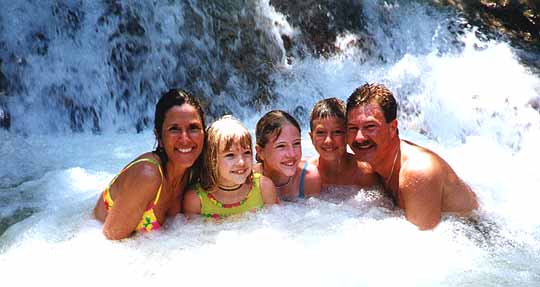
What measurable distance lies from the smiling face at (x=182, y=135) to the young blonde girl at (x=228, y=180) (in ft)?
0.43

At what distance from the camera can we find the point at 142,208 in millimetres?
3473

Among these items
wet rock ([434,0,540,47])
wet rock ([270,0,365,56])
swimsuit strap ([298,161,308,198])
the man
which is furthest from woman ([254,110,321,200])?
wet rock ([434,0,540,47])

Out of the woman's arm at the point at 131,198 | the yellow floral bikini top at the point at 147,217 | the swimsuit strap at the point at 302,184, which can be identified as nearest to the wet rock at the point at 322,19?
the swimsuit strap at the point at 302,184

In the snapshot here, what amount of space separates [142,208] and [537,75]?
5.49 m

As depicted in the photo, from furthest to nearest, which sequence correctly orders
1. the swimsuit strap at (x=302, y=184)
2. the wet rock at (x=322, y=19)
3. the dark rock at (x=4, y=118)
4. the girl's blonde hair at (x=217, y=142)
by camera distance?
1. the wet rock at (x=322, y=19)
2. the dark rock at (x=4, y=118)
3. the swimsuit strap at (x=302, y=184)
4. the girl's blonde hair at (x=217, y=142)

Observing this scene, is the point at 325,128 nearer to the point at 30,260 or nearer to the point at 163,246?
the point at 163,246

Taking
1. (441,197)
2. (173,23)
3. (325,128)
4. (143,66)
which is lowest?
(441,197)

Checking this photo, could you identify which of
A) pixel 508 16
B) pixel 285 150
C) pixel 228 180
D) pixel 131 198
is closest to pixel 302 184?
pixel 285 150

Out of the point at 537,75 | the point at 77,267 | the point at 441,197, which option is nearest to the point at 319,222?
the point at 441,197

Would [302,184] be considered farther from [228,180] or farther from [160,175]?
[160,175]

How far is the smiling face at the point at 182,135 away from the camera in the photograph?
11.8 feet

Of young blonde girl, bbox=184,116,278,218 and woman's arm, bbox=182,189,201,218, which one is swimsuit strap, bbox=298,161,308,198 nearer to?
young blonde girl, bbox=184,116,278,218

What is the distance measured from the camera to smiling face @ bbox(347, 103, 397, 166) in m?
3.78

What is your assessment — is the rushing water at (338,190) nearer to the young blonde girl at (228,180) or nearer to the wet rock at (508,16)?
the young blonde girl at (228,180)
